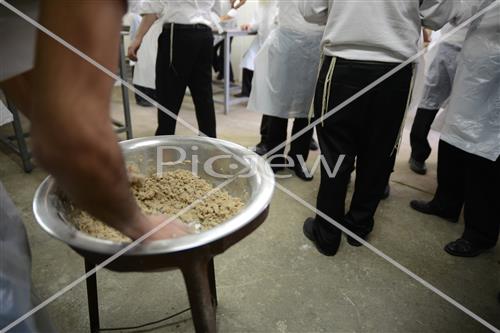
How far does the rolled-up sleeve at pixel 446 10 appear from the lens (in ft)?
3.32

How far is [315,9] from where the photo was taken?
45.9 inches

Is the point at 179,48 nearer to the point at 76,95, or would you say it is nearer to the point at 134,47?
the point at 134,47

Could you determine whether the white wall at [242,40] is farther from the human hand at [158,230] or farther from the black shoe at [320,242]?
the human hand at [158,230]

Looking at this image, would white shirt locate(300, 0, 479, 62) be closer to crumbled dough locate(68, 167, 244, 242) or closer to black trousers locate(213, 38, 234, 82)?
crumbled dough locate(68, 167, 244, 242)

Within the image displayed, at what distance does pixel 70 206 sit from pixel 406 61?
1.05 metres

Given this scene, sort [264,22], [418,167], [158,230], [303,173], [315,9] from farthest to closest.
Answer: [264,22], [418,167], [303,173], [315,9], [158,230]

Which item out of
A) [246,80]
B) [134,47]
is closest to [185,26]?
[134,47]

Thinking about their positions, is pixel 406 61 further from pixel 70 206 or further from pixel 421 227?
pixel 70 206

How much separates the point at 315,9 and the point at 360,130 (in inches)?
18.1

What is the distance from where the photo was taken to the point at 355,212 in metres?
1.37

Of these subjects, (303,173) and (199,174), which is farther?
(303,173)

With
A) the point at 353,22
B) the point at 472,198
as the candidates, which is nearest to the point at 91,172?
the point at 353,22

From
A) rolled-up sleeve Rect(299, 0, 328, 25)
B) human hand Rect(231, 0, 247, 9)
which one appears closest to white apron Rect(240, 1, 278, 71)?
human hand Rect(231, 0, 247, 9)

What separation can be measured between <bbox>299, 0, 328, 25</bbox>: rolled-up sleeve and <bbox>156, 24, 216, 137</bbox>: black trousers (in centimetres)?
60
